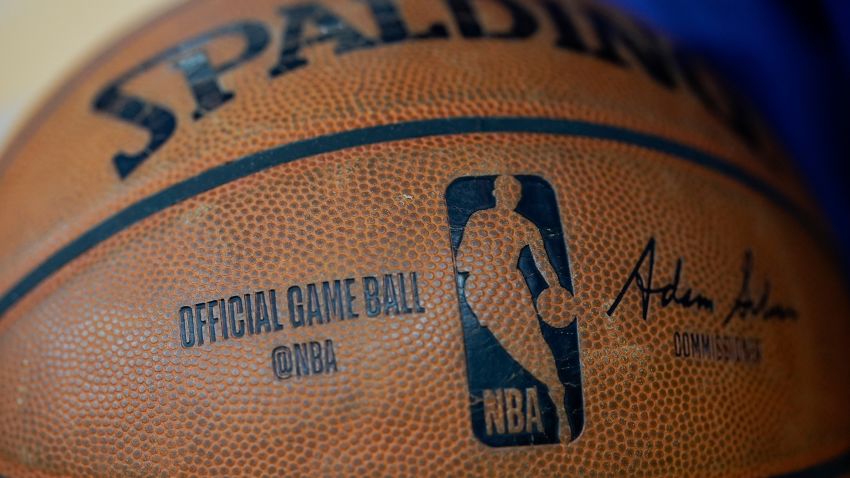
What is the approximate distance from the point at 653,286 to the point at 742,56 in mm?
643

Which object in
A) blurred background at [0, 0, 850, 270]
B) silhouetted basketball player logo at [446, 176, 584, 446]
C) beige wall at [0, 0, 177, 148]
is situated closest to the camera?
silhouetted basketball player logo at [446, 176, 584, 446]

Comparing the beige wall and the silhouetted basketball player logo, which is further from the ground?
the beige wall

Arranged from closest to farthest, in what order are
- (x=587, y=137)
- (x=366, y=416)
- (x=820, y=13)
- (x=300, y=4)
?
(x=366, y=416), (x=587, y=137), (x=300, y=4), (x=820, y=13)

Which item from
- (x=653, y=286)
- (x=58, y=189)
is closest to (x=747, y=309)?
(x=653, y=286)

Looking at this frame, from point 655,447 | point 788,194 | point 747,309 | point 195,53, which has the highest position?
point 195,53

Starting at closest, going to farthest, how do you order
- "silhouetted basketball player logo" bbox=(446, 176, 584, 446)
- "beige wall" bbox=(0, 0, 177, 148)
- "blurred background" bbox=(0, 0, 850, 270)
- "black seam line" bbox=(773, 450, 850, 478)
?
"silhouetted basketball player logo" bbox=(446, 176, 584, 446) < "black seam line" bbox=(773, 450, 850, 478) < "blurred background" bbox=(0, 0, 850, 270) < "beige wall" bbox=(0, 0, 177, 148)

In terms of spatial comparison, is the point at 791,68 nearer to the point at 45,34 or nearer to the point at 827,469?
the point at 827,469

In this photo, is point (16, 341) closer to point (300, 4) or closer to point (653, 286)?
point (300, 4)

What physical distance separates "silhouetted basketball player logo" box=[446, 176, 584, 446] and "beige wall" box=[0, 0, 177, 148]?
1.47 metres

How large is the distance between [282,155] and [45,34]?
5.22 feet

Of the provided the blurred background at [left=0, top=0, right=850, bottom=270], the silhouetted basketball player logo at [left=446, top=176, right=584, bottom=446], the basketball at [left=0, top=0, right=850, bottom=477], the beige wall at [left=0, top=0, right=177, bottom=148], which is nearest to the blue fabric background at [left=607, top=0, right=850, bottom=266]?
the blurred background at [left=0, top=0, right=850, bottom=270]

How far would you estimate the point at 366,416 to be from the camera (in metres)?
0.62

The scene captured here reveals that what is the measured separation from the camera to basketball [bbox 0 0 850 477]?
24.5 inches

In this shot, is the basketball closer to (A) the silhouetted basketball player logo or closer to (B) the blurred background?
(A) the silhouetted basketball player logo
